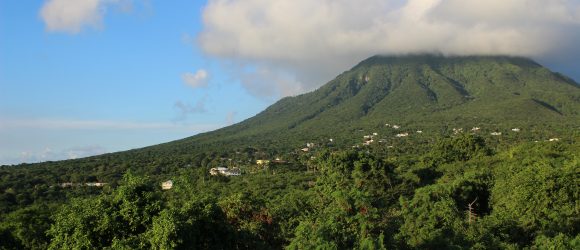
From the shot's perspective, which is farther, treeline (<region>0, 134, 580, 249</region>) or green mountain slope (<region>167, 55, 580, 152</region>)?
green mountain slope (<region>167, 55, 580, 152</region>)

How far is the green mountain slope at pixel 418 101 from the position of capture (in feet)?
334

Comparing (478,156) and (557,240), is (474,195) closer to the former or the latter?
(557,240)

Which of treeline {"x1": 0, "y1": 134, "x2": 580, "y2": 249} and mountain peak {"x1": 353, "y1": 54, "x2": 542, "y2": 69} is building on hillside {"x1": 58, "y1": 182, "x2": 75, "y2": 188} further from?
mountain peak {"x1": 353, "y1": 54, "x2": 542, "y2": 69}

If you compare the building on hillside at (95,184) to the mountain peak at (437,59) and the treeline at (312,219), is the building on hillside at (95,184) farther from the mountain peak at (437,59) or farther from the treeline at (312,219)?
the mountain peak at (437,59)

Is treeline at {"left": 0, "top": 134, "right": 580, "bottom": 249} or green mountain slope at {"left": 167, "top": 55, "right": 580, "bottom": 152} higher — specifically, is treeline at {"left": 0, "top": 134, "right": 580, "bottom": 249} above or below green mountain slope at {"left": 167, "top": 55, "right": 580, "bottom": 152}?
below

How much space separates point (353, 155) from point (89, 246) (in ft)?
116

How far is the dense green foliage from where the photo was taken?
11.7 m

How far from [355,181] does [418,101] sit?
86935 millimetres

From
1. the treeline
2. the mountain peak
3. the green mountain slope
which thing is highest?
the mountain peak

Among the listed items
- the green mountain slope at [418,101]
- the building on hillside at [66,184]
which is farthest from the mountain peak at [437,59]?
the building on hillside at [66,184]

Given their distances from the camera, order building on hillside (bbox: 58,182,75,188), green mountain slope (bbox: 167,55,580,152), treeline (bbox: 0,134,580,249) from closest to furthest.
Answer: treeline (bbox: 0,134,580,249) → building on hillside (bbox: 58,182,75,188) → green mountain slope (bbox: 167,55,580,152)

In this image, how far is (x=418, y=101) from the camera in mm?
123188

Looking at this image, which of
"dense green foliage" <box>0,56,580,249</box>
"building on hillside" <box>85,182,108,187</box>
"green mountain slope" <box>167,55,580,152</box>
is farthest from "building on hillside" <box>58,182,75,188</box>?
"green mountain slope" <box>167,55,580,152</box>

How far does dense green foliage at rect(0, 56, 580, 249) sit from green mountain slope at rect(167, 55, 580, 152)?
54cm
